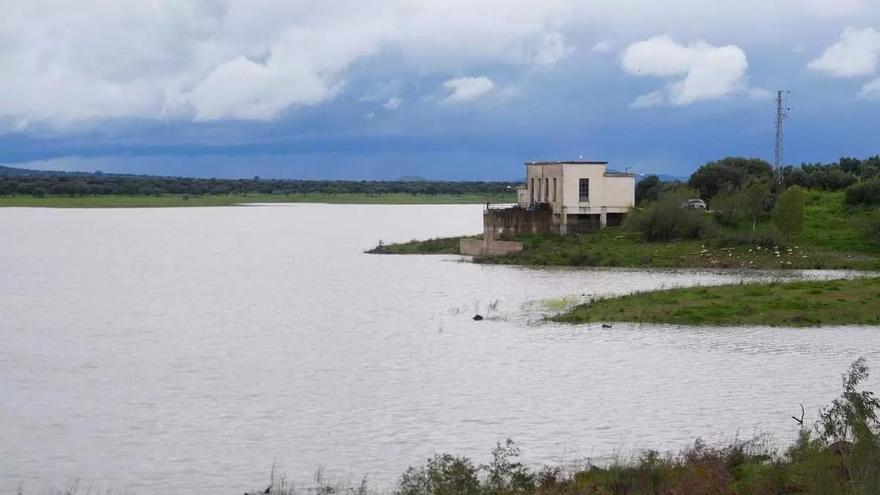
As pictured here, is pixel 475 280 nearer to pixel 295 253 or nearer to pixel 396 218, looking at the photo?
pixel 295 253

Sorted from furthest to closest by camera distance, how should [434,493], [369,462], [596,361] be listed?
[596,361] → [369,462] → [434,493]

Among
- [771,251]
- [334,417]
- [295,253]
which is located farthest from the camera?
[295,253]

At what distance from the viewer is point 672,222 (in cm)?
7131

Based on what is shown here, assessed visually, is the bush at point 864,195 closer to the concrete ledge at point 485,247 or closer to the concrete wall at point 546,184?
the concrete wall at point 546,184

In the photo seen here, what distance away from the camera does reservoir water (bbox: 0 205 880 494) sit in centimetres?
2284

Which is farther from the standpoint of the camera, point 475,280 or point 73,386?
point 475,280

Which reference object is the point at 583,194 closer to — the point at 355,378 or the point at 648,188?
the point at 648,188

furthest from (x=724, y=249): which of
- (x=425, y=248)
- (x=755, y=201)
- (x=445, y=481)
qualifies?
(x=445, y=481)

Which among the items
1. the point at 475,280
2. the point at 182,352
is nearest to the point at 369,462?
the point at 182,352

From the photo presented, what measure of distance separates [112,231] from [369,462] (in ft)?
336

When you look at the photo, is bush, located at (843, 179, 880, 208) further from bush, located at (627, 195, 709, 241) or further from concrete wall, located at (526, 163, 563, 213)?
concrete wall, located at (526, 163, 563, 213)

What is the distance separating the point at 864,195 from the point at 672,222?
544 inches

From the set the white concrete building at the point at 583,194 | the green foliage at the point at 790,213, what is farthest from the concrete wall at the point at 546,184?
the green foliage at the point at 790,213

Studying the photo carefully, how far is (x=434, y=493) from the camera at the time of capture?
54.3ft
